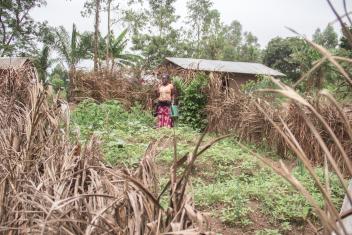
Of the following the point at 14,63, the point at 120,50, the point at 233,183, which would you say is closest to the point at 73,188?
the point at 233,183

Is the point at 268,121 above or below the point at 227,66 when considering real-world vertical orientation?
below

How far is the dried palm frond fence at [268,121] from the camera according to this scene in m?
7.36

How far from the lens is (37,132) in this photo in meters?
2.01

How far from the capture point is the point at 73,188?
1449 millimetres

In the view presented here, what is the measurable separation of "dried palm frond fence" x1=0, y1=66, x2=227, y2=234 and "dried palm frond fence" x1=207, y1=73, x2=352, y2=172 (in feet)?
17.1

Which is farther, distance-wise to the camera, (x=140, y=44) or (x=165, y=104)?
(x=140, y=44)

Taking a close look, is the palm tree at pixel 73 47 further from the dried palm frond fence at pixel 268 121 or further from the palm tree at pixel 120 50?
the dried palm frond fence at pixel 268 121

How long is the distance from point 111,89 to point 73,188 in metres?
13.2

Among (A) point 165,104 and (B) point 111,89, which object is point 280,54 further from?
(A) point 165,104

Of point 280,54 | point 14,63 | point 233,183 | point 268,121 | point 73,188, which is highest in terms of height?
point 280,54

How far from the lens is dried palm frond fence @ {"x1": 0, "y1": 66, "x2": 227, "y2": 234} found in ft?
3.30

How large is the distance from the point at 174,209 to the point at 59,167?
2.41 feet

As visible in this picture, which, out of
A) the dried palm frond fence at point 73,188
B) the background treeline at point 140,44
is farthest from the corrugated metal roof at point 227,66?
the dried palm frond fence at point 73,188

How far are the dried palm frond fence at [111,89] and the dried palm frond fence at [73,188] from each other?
1120 cm
